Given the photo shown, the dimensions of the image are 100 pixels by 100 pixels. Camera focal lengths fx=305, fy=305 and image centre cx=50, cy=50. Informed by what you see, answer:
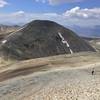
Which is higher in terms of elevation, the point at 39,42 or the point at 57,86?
the point at 39,42

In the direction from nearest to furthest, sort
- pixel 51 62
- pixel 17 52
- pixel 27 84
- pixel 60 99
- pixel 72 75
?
1. pixel 60 99
2. pixel 27 84
3. pixel 72 75
4. pixel 51 62
5. pixel 17 52

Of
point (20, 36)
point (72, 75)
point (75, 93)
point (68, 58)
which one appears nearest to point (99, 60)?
point (68, 58)

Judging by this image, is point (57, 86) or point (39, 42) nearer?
point (57, 86)

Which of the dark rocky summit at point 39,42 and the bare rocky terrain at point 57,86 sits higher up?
the dark rocky summit at point 39,42

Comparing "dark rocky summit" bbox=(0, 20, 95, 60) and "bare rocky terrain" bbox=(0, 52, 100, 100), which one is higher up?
"dark rocky summit" bbox=(0, 20, 95, 60)

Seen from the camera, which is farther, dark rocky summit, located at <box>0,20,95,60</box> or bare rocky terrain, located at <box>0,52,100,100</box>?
dark rocky summit, located at <box>0,20,95,60</box>

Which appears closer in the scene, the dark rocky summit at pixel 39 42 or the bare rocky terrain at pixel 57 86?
the bare rocky terrain at pixel 57 86

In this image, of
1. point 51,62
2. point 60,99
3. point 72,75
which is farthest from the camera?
point 51,62

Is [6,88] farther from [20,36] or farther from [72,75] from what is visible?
[20,36]
